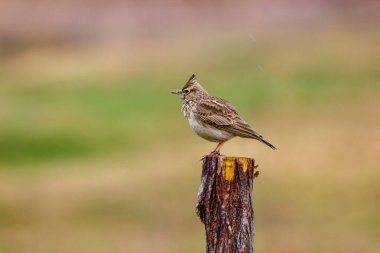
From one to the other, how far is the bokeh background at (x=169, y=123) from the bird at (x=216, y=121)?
8.85 m

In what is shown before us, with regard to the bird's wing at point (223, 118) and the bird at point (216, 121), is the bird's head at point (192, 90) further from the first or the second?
the bird's wing at point (223, 118)

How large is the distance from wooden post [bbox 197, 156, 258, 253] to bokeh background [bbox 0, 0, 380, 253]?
10995 millimetres

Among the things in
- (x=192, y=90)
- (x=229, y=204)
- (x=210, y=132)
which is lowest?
(x=229, y=204)

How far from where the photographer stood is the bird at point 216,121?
1066cm

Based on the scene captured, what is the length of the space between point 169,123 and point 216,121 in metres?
21.7

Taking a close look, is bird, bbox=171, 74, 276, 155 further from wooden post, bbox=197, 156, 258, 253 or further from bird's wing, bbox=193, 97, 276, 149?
wooden post, bbox=197, 156, 258, 253

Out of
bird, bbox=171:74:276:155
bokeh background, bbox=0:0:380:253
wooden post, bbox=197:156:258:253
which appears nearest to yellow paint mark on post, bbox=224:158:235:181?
wooden post, bbox=197:156:258:253

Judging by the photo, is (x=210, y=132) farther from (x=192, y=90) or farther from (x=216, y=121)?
(x=192, y=90)

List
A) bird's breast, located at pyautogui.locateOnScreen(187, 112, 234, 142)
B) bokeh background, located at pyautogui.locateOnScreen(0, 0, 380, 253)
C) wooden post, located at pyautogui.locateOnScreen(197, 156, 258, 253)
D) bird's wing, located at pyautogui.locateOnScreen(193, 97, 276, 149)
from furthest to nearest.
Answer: bokeh background, located at pyautogui.locateOnScreen(0, 0, 380, 253)
bird's breast, located at pyautogui.locateOnScreen(187, 112, 234, 142)
bird's wing, located at pyautogui.locateOnScreen(193, 97, 276, 149)
wooden post, located at pyautogui.locateOnScreen(197, 156, 258, 253)

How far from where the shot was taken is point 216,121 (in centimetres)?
1074

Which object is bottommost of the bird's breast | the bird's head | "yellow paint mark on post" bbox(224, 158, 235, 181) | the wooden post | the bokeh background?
A: the wooden post

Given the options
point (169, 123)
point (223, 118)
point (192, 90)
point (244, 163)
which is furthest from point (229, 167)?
point (169, 123)

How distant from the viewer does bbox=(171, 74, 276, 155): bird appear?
1066 cm

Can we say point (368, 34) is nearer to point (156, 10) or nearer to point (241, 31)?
point (241, 31)
